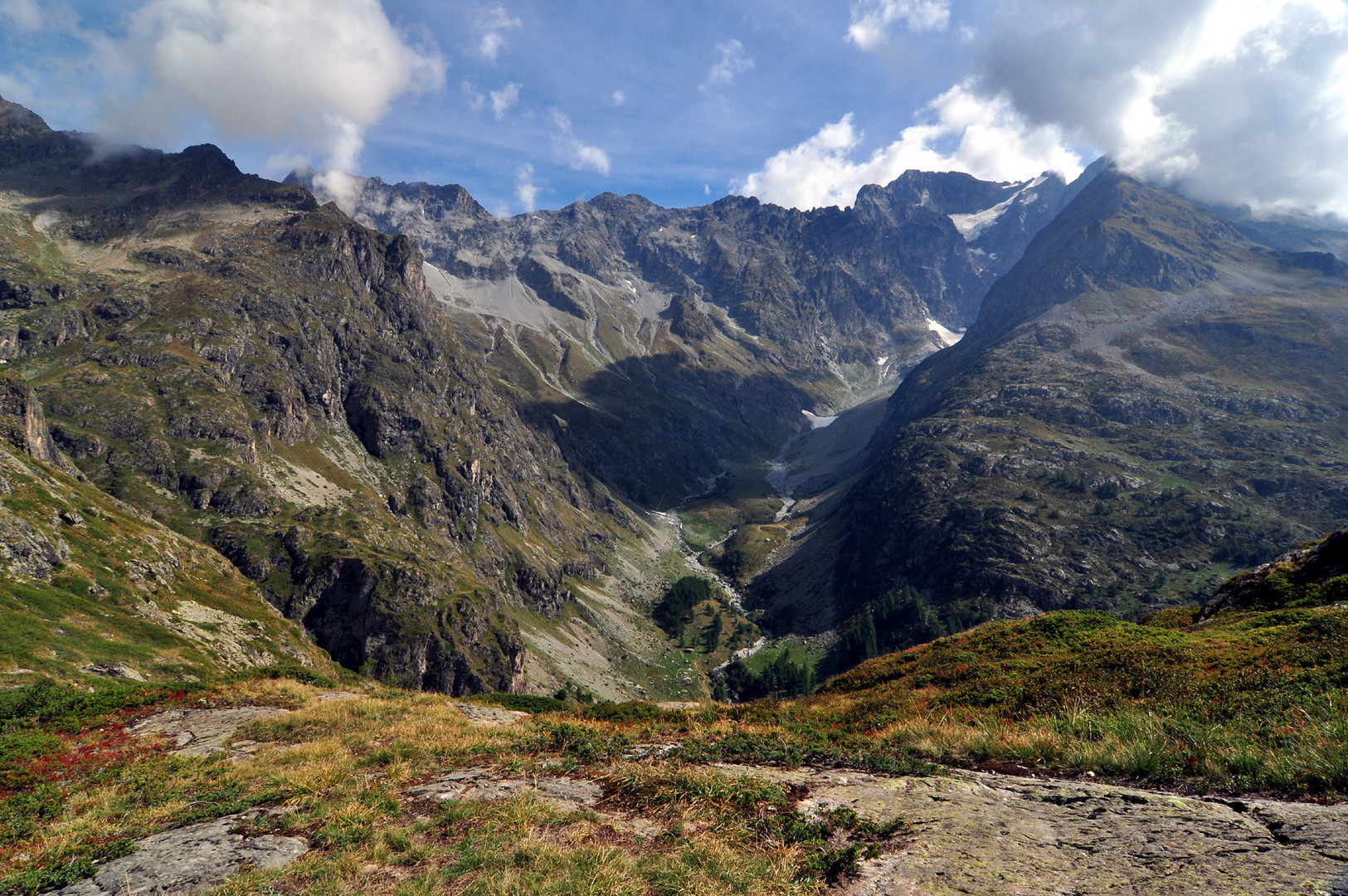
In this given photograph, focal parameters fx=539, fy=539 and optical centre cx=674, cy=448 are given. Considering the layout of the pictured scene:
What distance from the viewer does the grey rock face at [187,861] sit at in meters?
9.57

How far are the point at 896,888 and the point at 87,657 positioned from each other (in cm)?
6040

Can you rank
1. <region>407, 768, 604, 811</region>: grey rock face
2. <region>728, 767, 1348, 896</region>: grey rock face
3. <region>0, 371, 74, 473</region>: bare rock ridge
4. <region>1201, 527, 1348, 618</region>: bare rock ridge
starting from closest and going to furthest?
<region>728, 767, 1348, 896</region>: grey rock face → <region>407, 768, 604, 811</region>: grey rock face → <region>1201, 527, 1348, 618</region>: bare rock ridge → <region>0, 371, 74, 473</region>: bare rock ridge

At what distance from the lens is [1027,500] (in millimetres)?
191625

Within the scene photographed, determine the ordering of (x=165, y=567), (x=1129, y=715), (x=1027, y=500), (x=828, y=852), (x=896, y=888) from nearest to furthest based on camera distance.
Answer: (x=896, y=888), (x=828, y=852), (x=1129, y=715), (x=165, y=567), (x=1027, y=500)

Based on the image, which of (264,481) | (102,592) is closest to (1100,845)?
(102,592)

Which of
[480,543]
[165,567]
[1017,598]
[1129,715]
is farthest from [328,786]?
[480,543]

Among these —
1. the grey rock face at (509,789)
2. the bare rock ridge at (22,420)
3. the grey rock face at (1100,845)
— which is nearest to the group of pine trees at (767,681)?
the grey rock face at (509,789)

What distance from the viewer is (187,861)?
407 inches

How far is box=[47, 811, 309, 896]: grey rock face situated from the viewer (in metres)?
9.57

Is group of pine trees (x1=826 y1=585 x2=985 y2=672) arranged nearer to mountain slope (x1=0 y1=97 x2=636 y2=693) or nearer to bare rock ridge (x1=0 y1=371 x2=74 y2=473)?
mountain slope (x1=0 y1=97 x2=636 y2=693)

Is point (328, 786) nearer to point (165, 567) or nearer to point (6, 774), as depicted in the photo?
point (6, 774)

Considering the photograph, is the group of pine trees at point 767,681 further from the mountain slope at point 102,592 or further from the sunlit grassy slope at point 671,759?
the sunlit grassy slope at point 671,759

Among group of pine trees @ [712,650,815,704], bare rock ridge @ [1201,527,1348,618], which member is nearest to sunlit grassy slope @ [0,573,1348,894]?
bare rock ridge @ [1201,527,1348,618]

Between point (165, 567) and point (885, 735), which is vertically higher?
point (885, 735)
